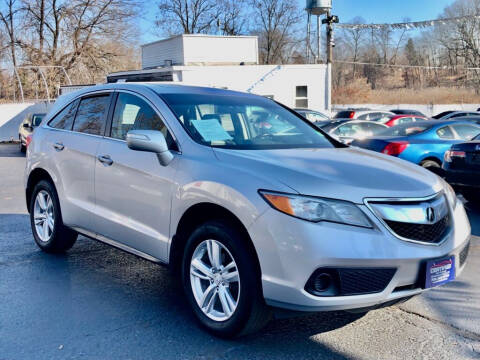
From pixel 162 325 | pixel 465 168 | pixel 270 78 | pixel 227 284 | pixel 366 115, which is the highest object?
pixel 270 78

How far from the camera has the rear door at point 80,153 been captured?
15.1 feet

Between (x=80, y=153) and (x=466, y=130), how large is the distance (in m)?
8.11

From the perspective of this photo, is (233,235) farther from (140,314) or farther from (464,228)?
(464,228)

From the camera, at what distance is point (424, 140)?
31.4 feet

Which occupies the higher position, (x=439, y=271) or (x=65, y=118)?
(x=65, y=118)

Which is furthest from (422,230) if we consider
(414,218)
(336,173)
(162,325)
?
(162,325)

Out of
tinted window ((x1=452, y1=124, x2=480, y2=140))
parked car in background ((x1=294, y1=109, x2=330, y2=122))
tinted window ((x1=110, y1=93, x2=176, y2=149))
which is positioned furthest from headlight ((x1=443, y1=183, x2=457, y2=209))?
parked car in background ((x1=294, y1=109, x2=330, y2=122))

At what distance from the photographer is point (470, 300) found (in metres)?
4.17

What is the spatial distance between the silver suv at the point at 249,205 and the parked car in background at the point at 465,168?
3441 mm

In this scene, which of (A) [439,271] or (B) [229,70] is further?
(B) [229,70]

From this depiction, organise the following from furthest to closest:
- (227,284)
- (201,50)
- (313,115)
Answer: (201,50) < (313,115) < (227,284)

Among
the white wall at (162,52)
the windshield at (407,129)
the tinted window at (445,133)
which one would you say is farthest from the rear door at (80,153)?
the white wall at (162,52)

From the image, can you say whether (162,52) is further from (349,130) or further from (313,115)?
(349,130)

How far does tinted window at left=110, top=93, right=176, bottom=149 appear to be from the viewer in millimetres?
4133
